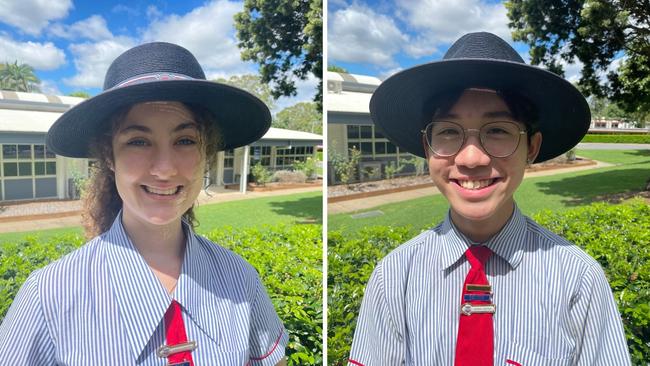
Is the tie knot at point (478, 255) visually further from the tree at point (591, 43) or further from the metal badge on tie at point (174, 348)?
the tree at point (591, 43)

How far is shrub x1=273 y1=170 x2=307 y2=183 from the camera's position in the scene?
21.5ft

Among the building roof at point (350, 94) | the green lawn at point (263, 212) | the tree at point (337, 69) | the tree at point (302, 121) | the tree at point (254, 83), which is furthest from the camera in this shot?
the tree at point (302, 121)

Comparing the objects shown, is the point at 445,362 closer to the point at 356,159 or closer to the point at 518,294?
the point at 518,294

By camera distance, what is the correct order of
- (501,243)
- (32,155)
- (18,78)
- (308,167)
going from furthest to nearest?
(308,167) → (18,78) → (32,155) → (501,243)

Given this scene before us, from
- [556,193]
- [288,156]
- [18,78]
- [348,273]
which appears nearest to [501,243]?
[348,273]

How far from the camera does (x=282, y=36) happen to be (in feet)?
13.4

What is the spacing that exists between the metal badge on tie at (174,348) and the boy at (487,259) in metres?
0.67

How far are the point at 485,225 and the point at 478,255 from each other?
0.10 meters

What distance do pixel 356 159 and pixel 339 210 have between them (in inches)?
18.5

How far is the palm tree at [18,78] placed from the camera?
8.84 feet

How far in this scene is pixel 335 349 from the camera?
276 centimetres

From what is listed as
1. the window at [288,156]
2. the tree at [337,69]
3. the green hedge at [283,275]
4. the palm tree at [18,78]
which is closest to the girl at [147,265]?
the green hedge at [283,275]

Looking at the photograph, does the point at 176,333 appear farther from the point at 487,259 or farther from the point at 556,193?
the point at 556,193

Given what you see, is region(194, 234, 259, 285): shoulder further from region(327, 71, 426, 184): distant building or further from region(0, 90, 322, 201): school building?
region(327, 71, 426, 184): distant building
